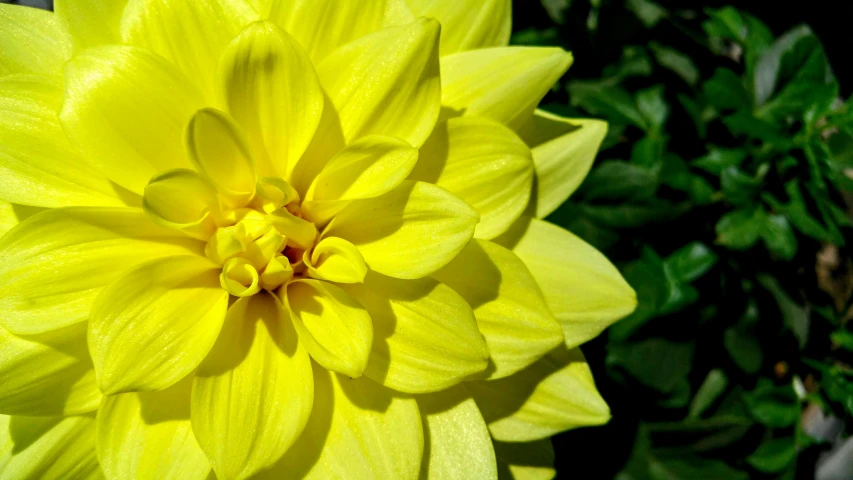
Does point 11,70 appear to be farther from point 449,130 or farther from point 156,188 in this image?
point 449,130

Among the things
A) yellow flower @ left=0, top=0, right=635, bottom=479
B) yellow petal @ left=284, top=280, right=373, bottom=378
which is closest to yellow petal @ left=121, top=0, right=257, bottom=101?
yellow flower @ left=0, top=0, right=635, bottom=479

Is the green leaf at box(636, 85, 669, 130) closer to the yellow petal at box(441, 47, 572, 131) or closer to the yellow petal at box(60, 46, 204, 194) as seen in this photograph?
the yellow petal at box(441, 47, 572, 131)

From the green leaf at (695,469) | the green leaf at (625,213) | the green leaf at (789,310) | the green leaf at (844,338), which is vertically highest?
the green leaf at (625,213)

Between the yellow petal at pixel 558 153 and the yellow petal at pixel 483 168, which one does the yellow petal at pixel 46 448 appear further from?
the yellow petal at pixel 558 153

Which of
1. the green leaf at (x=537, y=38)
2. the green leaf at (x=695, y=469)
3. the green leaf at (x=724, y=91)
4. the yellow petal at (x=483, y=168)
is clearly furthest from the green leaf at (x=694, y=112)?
the green leaf at (x=695, y=469)

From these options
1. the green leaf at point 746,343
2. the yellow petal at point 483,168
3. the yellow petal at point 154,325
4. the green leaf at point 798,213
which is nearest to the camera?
the yellow petal at point 154,325

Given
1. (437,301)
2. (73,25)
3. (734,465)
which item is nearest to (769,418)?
(734,465)
